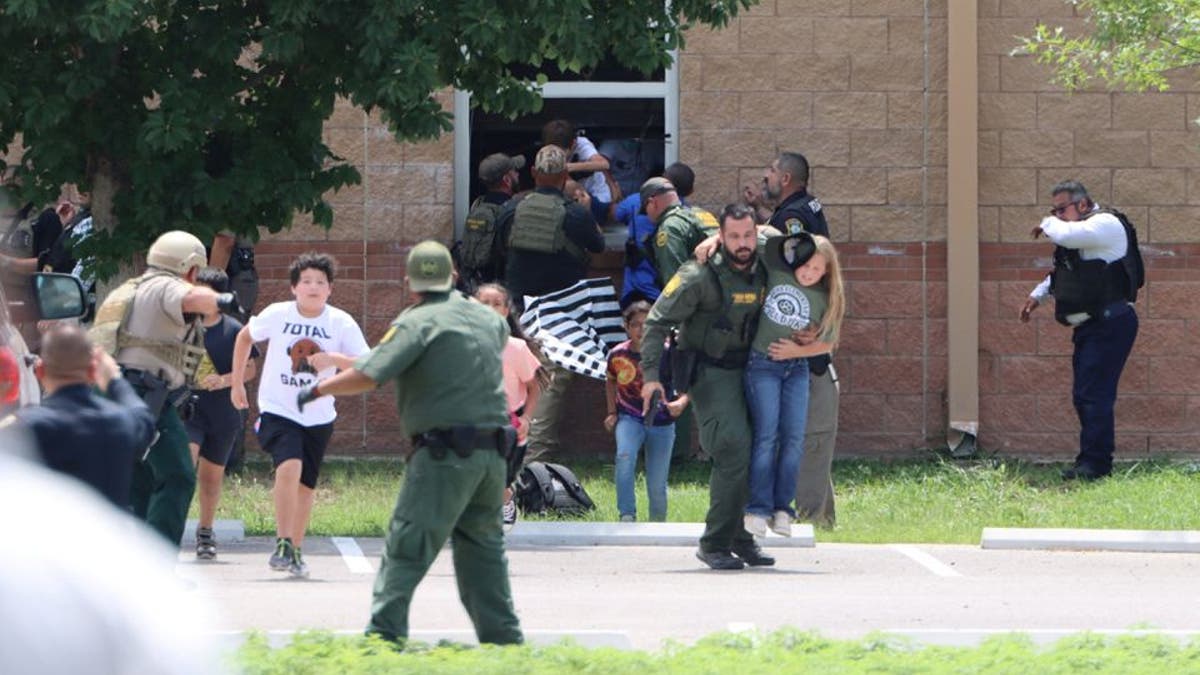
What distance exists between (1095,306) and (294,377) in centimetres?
660

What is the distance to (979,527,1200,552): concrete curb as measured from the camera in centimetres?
1332

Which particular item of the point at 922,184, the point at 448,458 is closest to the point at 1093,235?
the point at 922,184

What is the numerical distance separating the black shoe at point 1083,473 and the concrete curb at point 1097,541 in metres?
2.49

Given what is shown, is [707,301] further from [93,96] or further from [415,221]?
[415,221]

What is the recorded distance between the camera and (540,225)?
15773 mm

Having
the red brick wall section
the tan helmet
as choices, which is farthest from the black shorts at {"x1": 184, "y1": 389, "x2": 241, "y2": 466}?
→ the red brick wall section

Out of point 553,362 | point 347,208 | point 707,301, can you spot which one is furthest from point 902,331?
point 707,301

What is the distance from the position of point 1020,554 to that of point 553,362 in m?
4.06

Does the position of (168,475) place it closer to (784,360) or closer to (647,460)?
(784,360)

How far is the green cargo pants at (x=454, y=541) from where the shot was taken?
27.5 feet

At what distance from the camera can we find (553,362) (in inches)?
629

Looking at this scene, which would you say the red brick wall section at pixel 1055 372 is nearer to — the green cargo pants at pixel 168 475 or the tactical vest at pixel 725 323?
the tactical vest at pixel 725 323

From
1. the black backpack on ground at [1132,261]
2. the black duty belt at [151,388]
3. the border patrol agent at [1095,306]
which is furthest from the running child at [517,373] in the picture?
the black backpack on ground at [1132,261]

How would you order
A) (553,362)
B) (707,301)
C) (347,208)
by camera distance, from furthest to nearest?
(347,208) → (553,362) → (707,301)
